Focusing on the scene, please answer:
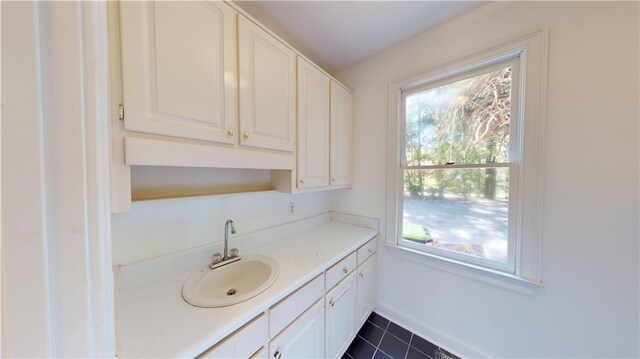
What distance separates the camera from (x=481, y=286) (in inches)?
52.5

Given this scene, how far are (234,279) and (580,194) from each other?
197cm

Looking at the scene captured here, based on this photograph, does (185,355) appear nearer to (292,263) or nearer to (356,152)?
(292,263)

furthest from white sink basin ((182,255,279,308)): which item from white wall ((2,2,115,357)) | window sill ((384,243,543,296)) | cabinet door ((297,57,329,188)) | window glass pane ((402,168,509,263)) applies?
window glass pane ((402,168,509,263))

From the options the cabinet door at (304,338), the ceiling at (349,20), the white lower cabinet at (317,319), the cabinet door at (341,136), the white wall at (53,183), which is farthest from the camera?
the cabinet door at (341,136)

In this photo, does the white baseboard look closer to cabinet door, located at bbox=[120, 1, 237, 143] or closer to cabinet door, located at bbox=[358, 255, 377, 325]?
cabinet door, located at bbox=[358, 255, 377, 325]

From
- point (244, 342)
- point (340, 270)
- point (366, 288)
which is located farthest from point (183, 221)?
point (366, 288)

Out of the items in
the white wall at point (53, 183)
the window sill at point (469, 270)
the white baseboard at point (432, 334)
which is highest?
the white wall at point (53, 183)

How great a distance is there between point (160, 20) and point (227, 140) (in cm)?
50

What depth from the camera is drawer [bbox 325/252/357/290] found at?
1211 millimetres

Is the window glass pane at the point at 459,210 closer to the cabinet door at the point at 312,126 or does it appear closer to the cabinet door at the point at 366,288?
the cabinet door at the point at 366,288

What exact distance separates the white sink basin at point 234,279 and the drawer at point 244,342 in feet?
0.37

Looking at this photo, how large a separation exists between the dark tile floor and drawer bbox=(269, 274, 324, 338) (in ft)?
2.40

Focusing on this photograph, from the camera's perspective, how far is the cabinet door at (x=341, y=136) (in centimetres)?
167

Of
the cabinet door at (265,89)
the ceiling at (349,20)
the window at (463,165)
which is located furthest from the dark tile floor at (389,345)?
the ceiling at (349,20)
